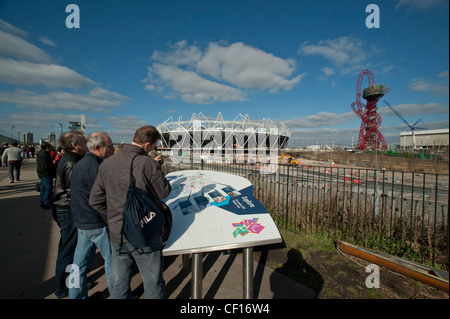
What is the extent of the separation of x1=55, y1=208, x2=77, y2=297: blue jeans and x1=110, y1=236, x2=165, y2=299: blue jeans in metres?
1.03

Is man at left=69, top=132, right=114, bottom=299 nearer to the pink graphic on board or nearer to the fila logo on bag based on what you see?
the fila logo on bag

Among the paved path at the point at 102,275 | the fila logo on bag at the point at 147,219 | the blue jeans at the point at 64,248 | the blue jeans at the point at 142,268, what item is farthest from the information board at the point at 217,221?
the blue jeans at the point at 64,248

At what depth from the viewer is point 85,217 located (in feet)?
6.51

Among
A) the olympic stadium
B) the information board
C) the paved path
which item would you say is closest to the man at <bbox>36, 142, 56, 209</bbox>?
the paved path

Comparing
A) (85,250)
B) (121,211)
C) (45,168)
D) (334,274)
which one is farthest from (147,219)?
(45,168)

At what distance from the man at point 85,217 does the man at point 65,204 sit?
1.07ft

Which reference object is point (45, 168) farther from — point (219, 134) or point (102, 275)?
point (219, 134)

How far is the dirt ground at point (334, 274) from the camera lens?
2365 millimetres

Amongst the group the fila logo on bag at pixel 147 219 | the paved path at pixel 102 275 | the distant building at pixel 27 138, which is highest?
the distant building at pixel 27 138

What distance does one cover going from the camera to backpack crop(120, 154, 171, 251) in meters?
1.49

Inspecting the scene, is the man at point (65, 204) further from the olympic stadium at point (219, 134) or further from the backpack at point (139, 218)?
the olympic stadium at point (219, 134)

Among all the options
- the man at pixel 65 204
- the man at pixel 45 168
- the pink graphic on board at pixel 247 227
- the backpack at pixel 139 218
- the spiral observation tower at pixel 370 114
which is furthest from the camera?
the spiral observation tower at pixel 370 114

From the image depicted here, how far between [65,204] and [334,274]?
3.56 metres

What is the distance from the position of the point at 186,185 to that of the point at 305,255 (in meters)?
2.29
